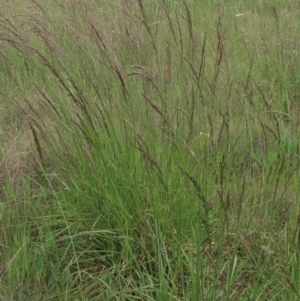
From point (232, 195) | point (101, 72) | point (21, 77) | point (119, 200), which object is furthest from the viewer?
point (21, 77)

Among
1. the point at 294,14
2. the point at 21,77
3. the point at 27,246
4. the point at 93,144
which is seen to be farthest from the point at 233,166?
the point at 294,14

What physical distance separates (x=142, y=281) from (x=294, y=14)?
125 inches

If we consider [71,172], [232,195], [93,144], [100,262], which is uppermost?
[93,144]

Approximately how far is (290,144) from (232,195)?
482 millimetres

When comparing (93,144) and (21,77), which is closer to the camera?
(93,144)

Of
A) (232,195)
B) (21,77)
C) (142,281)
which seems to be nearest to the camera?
(142,281)

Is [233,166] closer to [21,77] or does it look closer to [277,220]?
[277,220]

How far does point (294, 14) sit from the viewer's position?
14.0ft

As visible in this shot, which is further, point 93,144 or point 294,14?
point 294,14

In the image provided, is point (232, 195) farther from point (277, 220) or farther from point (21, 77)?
point (21, 77)

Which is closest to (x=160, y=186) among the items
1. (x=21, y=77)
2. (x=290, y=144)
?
(x=290, y=144)

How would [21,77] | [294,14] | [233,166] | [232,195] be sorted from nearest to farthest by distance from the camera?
1. [232,195]
2. [233,166]
3. [21,77]
4. [294,14]

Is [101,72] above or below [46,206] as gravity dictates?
above

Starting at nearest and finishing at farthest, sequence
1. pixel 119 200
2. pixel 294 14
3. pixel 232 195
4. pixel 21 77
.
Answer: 1. pixel 119 200
2. pixel 232 195
3. pixel 21 77
4. pixel 294 14
